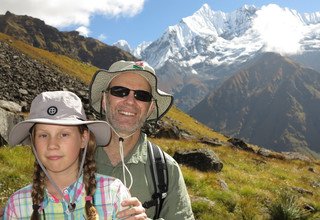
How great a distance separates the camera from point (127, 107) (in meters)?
6.05

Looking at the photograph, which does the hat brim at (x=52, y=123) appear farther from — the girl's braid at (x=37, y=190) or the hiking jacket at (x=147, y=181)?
the hiking jacket at (x=147, y=181)

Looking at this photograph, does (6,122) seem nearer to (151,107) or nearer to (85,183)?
(151,107)

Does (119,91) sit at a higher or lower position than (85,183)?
higher

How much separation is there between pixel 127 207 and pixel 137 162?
41.8 inches

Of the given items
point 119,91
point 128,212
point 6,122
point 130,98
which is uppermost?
point 119,91

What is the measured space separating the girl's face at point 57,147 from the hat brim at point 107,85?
5.52 ft

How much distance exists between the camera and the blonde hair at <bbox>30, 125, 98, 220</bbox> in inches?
167

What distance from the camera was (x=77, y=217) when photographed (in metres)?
4.40

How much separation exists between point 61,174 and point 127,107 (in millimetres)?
1762

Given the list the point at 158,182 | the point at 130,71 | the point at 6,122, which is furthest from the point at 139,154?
the point at 6,122

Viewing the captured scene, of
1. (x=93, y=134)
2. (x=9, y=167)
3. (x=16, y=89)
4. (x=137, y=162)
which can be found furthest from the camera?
(x=16, y=89)

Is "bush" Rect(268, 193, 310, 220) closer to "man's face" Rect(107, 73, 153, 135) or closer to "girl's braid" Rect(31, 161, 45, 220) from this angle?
"man's face" Rect(107, 73, 153, 135)

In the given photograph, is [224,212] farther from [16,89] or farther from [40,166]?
[16,89]

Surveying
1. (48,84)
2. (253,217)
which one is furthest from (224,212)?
(48,84)
